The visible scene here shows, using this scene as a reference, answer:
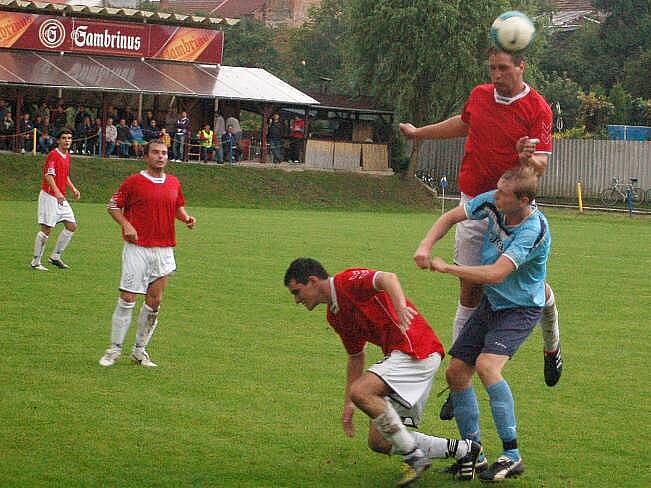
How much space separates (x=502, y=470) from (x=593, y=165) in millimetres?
46720

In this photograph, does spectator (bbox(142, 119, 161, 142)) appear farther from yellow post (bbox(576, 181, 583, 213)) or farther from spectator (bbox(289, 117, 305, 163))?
yellow post (bbox(576, 181, 583, 213))

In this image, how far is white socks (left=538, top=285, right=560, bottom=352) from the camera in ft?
28.2

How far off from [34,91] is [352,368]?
4306 centimetres

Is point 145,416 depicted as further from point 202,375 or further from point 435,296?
point 435,296

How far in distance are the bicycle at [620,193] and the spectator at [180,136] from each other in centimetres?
1836

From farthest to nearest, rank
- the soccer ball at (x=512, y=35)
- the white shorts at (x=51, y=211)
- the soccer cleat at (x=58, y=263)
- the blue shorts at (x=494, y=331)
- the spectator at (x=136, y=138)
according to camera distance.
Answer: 1. the spectator at (x=136, y=138)
2. the white shorts at (x=51, y=211)
3. the soccer cleat at (x=58, y=263)
4. the soccer ball at (x=512, y=35)
5. the blue shorts at (x=494, y=331)

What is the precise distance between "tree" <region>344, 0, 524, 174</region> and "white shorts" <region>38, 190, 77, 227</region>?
33.5 meters

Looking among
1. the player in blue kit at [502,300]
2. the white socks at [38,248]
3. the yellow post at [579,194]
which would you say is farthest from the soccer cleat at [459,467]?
the yellow post at [579,194]

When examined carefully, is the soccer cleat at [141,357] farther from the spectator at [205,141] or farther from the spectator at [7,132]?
the spectator at [205,141]

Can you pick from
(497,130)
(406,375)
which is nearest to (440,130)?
(497,130)

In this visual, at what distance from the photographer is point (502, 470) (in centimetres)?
734

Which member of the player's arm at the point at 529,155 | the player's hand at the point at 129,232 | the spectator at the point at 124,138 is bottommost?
the player's hand at the point at 129,232

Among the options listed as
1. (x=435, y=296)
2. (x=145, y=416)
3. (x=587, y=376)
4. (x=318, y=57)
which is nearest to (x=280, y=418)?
(x=145, y=416)

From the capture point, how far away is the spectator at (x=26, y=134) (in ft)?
146
